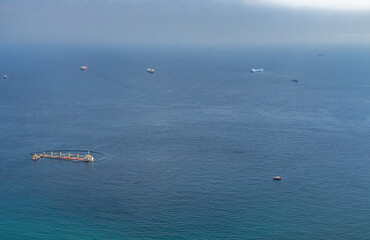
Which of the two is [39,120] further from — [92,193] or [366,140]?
[366,140]

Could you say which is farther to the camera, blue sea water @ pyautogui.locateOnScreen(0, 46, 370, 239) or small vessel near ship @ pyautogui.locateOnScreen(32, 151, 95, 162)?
small vessel near ship @ pyautogui.locateOnScreen(32, 151, 95, 162)

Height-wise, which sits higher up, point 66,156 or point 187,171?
point 66,156

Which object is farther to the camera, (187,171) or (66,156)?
(66,156)

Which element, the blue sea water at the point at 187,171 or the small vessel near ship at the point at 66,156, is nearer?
the blue sea water at the point at 187,171

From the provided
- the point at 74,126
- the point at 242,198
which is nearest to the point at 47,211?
the point at 242,198
